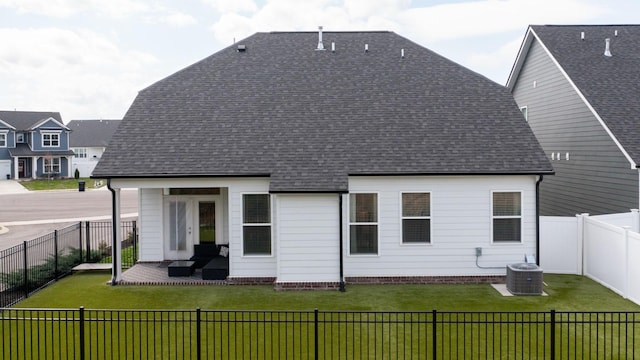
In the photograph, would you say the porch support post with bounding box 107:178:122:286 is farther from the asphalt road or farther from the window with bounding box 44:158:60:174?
the window with bounding box 44:158:60:174

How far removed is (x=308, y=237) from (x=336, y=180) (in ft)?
5.45

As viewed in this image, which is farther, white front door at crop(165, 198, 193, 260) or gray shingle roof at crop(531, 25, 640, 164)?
white front door at crop(165, 198, 193, 260)

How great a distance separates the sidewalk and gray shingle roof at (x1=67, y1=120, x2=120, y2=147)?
17.8 metres

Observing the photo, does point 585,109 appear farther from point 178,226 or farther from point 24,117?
point 24,117

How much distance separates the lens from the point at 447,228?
54.2ft

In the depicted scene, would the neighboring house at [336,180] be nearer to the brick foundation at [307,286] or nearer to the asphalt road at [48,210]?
the brick foundation at [307,286]

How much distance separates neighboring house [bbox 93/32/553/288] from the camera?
16.0 metres

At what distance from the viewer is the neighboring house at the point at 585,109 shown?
60.0 ft

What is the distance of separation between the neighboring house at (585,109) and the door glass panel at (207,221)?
12.2 m

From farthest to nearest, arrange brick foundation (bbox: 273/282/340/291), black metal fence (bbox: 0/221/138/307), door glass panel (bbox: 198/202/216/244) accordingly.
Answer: door glass panel (bbox: 198/202/216/244), brick foundation (bbox: 273/282/340/291), black metal fence (bbox: 0/221/138/307)

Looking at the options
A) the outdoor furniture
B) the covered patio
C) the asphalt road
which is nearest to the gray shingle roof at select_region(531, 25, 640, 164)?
the covered patio

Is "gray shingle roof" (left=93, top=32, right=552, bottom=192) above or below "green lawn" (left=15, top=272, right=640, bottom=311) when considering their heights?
above

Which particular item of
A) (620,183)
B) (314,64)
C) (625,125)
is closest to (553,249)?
(620,183)

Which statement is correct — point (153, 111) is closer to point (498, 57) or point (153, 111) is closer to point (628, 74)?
point (628, 74)
